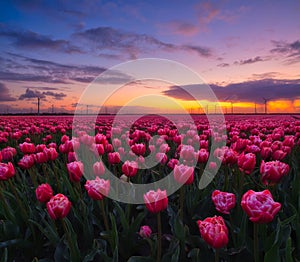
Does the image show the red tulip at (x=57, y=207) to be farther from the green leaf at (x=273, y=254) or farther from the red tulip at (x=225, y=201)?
the green leaf at (x=273, y=254)

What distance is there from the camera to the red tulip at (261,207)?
1.77m

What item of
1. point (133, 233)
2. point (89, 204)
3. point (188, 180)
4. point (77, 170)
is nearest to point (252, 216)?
point (188, 180)

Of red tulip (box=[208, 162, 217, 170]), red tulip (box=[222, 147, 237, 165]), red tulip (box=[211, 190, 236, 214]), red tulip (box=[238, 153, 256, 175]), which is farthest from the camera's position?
red tulip (box=[208, 162, 217, 170])

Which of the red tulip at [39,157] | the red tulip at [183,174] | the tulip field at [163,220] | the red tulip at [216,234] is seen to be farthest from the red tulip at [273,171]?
the red tulip at [39,157]

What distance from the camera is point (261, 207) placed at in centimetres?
177

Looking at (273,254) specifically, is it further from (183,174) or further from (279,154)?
(279,154)

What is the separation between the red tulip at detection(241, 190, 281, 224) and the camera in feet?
5.81

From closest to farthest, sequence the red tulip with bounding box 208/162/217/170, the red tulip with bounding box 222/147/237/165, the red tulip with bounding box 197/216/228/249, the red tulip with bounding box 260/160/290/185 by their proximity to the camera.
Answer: the red tulip with bounding box 197/216/228/249 → the red tulip with bounding box 260/160/290/185 → the red tulip with bounding box 222/147/237/165 → the red tulip with bounding box 208/162/217/170

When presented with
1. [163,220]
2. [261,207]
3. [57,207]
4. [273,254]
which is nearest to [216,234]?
[261,207]

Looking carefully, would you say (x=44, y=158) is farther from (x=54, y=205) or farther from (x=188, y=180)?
(x=188, y=180)

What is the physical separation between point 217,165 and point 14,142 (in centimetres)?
620

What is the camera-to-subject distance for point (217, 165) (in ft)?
13.5

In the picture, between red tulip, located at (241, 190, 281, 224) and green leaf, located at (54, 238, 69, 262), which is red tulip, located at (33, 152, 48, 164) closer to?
green leaf, located at (54, 238, 69, 262)

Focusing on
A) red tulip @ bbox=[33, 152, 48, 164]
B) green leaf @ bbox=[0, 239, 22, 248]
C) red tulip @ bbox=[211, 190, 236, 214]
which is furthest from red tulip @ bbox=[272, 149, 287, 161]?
green leaf @ bbox=[0, 239, 22, 248]
